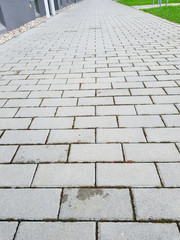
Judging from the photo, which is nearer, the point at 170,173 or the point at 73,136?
the point at 170,173

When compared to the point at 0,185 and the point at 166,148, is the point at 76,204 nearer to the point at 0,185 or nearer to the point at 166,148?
the point at 0,185

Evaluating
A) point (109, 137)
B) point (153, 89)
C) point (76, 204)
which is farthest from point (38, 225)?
point (153, 89)

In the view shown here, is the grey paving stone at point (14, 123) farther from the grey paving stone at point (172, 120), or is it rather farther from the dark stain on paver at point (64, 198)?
the grey paving stone at point (172, 120)

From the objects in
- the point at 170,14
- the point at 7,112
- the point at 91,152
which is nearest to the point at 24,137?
the point at 7,112

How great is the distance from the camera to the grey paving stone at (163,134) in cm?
229

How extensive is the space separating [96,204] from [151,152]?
A: 854 mm

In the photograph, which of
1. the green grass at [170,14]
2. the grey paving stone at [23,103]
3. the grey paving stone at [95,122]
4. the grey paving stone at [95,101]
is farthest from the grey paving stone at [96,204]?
the green grass at [170,14]

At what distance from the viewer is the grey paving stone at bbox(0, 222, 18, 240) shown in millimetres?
1460

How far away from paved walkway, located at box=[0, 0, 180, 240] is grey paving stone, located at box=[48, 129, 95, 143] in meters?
0.01

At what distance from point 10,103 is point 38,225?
2261 mm

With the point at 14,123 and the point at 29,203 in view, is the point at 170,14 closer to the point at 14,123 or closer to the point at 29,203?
the point at 14,123

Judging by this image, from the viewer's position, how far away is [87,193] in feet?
5.71

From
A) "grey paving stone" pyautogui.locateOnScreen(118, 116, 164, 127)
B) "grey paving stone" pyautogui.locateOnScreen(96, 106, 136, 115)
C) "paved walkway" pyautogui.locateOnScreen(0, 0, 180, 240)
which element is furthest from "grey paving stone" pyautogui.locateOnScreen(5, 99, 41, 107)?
"grey paving stone" pyautogui.locateOnScreen(118, 116, 164, 127)

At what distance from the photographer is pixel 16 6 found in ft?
32.9
